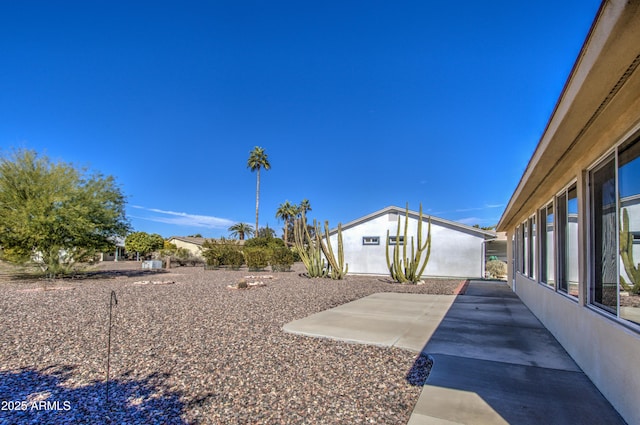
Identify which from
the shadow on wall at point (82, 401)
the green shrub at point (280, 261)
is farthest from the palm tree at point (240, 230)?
the shadow on wall at point (82, 401)

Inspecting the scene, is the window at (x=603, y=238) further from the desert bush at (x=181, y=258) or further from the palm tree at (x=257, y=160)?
the palm tree at (x=257, y=160)

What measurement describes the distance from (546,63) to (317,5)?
8354 mm

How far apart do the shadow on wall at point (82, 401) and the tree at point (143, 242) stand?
36029mm

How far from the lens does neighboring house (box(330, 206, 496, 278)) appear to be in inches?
Answer: 809

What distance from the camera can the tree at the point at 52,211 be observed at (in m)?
15.2

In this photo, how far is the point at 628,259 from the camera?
3.38 metres

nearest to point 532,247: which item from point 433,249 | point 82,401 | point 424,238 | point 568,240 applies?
point 568,240

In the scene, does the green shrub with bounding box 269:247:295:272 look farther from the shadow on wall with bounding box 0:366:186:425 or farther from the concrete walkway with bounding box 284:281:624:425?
the shadow on wall with bounding box 0:366:186:425

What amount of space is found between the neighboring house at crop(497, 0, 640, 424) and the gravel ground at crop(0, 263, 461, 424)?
1.97 m

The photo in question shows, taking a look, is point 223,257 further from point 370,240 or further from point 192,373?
point 192,373

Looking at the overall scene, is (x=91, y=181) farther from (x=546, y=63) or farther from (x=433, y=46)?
(x=546, y=63)

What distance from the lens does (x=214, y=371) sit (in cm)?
445

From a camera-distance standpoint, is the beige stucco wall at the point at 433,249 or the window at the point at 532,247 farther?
the beige stucco wall at the point at 433,249

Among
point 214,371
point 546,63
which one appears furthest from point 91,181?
point 546,63
